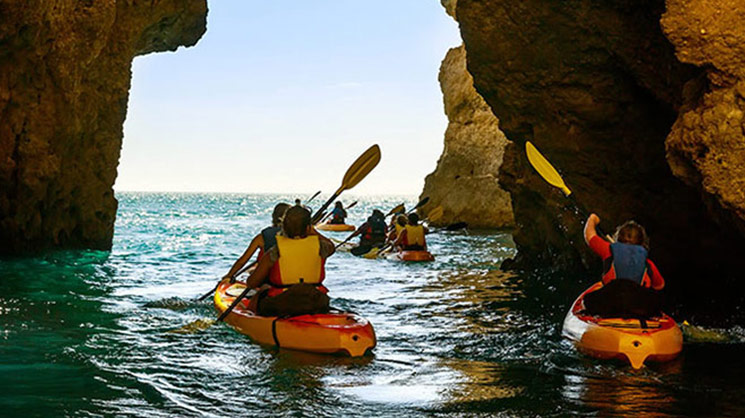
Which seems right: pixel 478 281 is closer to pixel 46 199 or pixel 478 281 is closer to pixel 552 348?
pixel 552 348

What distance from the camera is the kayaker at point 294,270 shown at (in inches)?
283

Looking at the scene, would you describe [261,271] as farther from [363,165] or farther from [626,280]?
[626,280]

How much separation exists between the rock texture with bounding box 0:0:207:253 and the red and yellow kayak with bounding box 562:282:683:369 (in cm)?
878

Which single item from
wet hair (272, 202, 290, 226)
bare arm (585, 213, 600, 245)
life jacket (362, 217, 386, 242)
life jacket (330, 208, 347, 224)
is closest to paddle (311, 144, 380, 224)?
wet hair (272, 202, 290, 226)

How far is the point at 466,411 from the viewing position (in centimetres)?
537

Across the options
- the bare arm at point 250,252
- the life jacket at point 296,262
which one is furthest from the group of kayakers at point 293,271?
the bare arm at point 250,252

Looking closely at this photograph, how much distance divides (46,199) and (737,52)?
42.6ft

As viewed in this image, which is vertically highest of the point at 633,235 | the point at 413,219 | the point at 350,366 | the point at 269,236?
the point at 633,235

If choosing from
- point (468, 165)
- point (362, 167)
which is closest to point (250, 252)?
point (362, 167)

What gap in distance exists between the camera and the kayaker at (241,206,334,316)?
720 centimetres

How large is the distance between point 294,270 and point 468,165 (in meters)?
26.0

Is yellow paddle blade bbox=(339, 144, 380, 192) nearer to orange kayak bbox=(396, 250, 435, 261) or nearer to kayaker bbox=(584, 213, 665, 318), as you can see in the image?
kayaker bbox=(584, 213, 665, 318)

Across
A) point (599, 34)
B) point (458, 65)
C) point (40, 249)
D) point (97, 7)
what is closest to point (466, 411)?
point (599, 34)

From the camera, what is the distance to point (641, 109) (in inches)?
404
